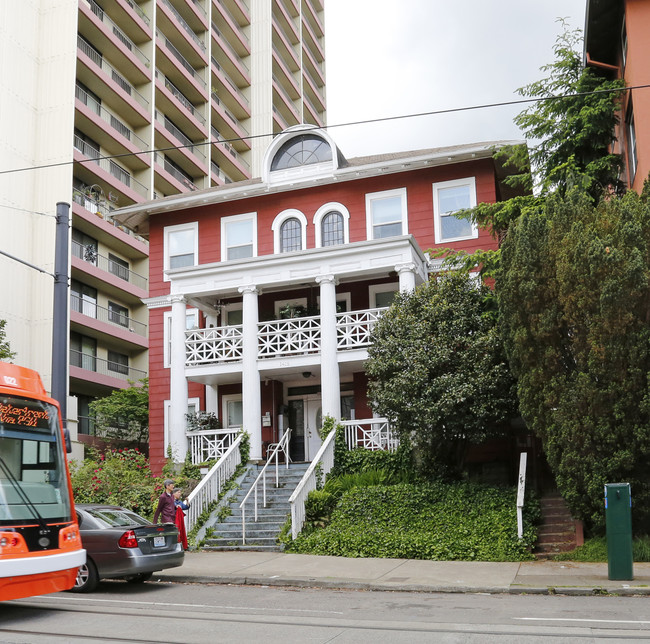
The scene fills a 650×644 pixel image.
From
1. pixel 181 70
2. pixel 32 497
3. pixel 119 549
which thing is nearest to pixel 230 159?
pixel 181 70

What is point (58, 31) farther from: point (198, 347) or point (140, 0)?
point (198, 347)

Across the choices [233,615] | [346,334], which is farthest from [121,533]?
[346,334]

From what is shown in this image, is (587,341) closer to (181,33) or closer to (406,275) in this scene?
(406,275)

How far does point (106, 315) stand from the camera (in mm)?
41875

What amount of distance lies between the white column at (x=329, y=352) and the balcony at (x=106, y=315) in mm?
20075

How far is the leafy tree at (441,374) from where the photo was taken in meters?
18.4

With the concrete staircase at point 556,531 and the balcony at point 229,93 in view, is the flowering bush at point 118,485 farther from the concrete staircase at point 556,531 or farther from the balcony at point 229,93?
the balcony at point 229,93

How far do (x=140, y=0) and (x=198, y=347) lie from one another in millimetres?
29336

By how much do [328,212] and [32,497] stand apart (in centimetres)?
1781

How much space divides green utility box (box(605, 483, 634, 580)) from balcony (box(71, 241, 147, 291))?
3135 cm

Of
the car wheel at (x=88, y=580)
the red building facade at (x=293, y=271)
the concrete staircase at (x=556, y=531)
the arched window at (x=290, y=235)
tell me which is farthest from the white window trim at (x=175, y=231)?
the car wheel at (x=88, y=580)

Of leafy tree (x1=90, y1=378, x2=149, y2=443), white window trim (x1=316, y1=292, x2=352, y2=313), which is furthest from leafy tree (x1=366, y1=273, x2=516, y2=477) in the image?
leafy tree (x1=90, y1=378, x2=149, y2=443)

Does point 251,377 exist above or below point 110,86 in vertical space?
below

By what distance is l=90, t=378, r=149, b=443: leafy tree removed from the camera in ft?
109
